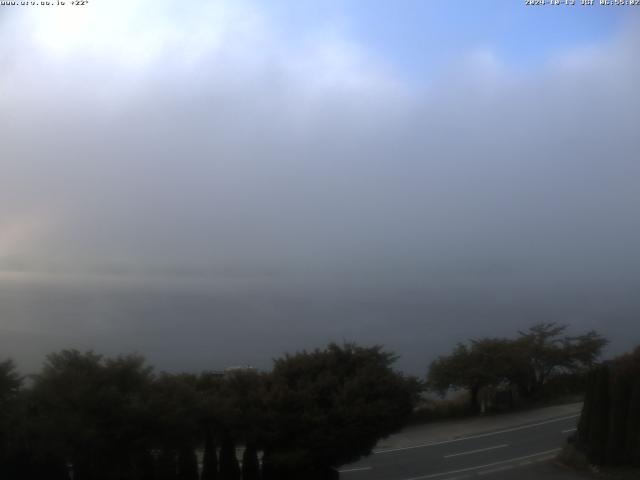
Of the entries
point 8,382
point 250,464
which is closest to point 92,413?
point 8,382

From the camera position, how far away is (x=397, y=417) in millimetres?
22484

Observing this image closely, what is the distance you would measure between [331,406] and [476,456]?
12623mm

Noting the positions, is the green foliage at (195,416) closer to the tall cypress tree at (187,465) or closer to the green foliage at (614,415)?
the tall cypress tree at (187,465)

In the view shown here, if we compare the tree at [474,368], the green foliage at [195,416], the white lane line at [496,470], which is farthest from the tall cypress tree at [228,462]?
the tree at [474,368]

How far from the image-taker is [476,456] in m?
32.1

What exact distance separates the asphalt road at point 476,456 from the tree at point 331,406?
585 cm

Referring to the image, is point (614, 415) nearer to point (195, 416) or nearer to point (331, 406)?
point (331, 406)

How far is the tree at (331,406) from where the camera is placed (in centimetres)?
2145

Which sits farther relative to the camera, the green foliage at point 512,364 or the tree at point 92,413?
the green foliage at point 512,364

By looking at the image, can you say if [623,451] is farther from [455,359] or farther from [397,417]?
[455,359]

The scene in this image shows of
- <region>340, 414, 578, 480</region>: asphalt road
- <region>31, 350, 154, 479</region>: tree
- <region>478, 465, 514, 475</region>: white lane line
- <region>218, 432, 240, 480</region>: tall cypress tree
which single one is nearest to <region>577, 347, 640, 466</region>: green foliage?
<region>340, 414, 578, 480</region>: asphalt road

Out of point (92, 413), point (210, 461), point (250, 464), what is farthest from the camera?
point (250, 464)

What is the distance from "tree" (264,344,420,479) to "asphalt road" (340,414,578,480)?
5.85m

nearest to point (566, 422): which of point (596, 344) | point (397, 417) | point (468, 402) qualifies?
point (468, 402)
